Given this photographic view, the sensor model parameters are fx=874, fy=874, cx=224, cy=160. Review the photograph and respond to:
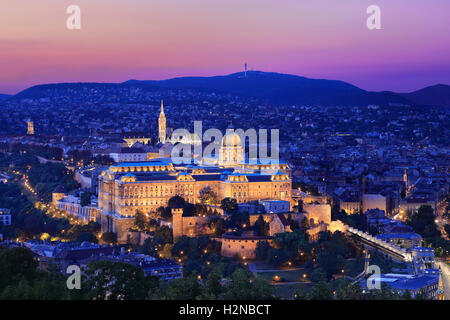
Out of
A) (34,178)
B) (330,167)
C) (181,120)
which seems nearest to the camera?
(34,178)

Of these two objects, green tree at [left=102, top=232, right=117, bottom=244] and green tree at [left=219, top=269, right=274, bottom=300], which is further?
green tree at [left=102, top=232, right=117, bottom=244]

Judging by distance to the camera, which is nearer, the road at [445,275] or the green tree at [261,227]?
the road at [445,275]

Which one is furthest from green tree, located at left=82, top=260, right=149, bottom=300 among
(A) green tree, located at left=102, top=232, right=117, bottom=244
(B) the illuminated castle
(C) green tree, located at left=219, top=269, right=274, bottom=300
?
(B) the illuminated castle

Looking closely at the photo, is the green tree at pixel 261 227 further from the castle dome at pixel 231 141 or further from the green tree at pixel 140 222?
the castle dome at pixel 231 141

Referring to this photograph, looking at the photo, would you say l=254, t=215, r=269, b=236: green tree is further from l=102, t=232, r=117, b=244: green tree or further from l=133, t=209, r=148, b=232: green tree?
l=102, t=232, r=117, b=244: green tree

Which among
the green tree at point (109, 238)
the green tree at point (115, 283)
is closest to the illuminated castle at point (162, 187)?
the green tree at point (109, 238)

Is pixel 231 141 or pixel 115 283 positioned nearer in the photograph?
pixel 115 283

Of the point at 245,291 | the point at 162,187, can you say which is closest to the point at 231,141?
the point at 162,187

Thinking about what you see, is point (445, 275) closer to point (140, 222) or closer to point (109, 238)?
point (140, 222)
